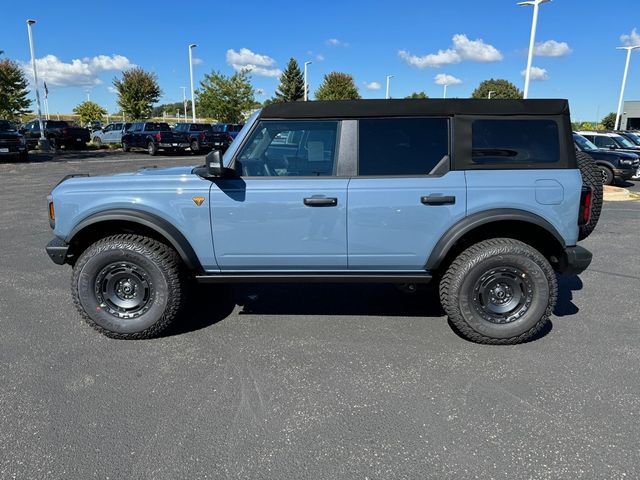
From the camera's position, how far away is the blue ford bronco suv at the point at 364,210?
3424 millimetres

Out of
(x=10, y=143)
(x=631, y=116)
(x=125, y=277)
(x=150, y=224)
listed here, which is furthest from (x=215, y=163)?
(x=631, y=116)

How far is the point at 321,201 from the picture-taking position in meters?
3.40

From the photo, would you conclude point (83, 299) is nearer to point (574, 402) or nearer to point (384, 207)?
point (384, 207)

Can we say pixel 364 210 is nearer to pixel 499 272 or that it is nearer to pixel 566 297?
pixel 499 272

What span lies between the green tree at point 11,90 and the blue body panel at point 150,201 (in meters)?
34.8

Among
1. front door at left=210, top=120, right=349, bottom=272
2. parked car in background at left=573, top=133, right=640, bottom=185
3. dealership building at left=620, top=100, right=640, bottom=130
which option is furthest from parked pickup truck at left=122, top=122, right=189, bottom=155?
dealership building at left=620, top=100, right=640, bottom=130

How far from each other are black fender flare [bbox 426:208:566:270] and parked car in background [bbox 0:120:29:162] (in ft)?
66.2

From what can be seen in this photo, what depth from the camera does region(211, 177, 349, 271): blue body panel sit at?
343 cm

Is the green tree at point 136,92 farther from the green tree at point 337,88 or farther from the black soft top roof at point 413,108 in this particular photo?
the black soft top roof at point 413,108

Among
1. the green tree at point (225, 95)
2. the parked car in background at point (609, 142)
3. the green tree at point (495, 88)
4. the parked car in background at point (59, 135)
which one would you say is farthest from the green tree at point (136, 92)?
the green tree at point (495, 88)

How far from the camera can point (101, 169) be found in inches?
670

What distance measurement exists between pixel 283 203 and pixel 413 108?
126cm

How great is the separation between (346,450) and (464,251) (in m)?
1.87

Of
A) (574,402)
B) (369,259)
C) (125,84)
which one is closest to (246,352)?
(369,259)
